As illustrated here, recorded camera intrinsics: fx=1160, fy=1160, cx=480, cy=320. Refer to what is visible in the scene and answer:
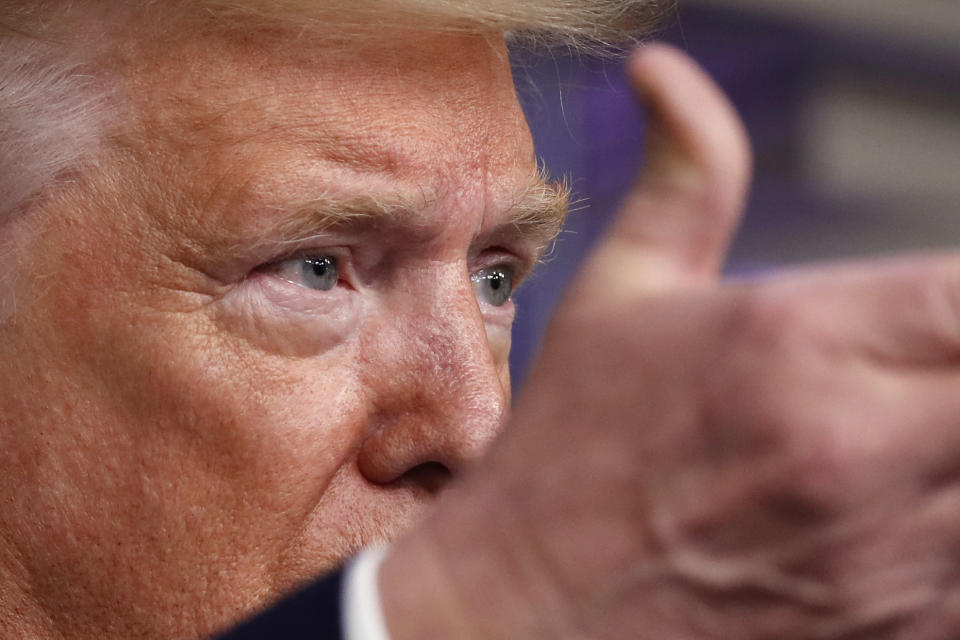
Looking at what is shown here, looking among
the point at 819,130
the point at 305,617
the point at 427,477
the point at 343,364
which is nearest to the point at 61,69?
the point at 343,364

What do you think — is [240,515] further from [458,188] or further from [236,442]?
[458,188]

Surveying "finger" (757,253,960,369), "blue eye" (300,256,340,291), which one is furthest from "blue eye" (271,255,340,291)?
"finger" (757,253,960,369)

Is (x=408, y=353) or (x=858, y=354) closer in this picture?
(x=858, y=354)

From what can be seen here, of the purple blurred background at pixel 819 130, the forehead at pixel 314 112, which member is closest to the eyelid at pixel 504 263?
the forehead at pixel 314 112

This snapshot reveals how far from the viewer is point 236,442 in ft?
3.42

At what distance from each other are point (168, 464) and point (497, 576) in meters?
0.50

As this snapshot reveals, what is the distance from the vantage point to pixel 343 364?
111 centimetres

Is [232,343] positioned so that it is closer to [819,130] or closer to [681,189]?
[681,189]

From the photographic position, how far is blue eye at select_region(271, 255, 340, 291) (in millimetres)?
1138

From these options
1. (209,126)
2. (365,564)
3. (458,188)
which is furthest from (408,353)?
(365,564)

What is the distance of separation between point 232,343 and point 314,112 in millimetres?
231

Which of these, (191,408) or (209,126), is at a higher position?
(209,126)

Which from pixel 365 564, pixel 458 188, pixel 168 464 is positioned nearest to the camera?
pixel 365 564

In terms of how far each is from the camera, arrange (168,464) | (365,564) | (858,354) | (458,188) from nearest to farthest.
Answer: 1. (858,354)
2. (365,564)
3. (168,464)
4. (458,188)
